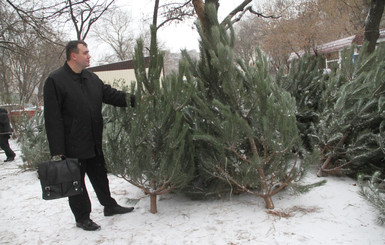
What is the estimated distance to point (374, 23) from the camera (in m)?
7.66

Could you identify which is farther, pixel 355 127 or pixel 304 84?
pixel 304 84

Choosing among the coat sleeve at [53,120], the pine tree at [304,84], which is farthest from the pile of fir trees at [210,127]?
the pine tree at [304,84]

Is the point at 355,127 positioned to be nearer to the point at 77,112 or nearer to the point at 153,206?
the point at 153,206

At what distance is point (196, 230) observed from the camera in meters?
2.51

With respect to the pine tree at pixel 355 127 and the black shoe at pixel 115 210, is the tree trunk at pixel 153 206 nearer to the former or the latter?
the black shoe at pixel 115 210

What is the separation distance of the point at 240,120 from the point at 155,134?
2.71 ft

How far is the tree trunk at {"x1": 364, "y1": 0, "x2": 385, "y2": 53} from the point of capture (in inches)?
299

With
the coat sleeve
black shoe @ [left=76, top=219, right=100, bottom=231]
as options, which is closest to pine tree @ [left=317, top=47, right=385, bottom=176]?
black shoe @ [left=76, top=219, right=100, bottom=231]

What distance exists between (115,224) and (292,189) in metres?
1.78

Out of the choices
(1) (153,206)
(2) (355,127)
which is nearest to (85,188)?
(1) (153,206)

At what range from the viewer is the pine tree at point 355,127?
321cm

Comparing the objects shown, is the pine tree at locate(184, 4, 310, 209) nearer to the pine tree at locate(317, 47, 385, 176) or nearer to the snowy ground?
the snowy ground

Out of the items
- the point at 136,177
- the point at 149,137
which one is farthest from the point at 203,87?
the point at 136,177

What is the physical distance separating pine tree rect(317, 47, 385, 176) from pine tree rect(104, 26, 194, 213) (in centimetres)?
178
